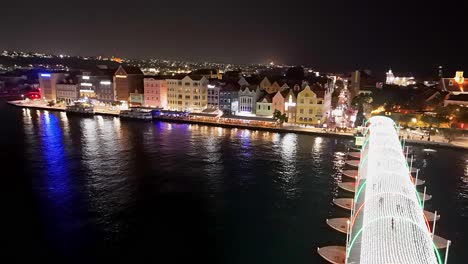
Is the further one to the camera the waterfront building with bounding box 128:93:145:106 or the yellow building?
the waterfront building with bounding box 128:93:145:106

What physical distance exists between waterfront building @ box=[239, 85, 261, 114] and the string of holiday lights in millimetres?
26650

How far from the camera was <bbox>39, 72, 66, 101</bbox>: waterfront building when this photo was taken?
2406 inches

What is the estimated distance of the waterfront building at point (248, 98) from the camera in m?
43.9

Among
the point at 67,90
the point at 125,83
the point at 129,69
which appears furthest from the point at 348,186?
the point at 67,90

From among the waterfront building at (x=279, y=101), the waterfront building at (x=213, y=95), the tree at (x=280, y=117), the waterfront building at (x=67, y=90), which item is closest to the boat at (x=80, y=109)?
the waterfront building at (x=67, y=90)

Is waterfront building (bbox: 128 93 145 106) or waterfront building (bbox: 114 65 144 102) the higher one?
waterfront building (bbox: 114 65 144 102)

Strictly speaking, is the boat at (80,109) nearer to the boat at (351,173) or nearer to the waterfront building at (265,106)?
the waterfront building at (265,106)

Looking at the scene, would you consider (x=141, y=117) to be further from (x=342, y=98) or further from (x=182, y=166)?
(x=342, y=98)

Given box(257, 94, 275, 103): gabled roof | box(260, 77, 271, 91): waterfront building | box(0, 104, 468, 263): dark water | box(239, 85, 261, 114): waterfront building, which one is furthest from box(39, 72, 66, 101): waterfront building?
box(257, 94, 275, 103): gabled roof

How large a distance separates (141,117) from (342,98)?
110 ft

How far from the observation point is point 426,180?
74.9ft

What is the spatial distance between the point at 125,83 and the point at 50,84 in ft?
52.3

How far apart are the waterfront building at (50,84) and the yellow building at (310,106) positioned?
42400mm

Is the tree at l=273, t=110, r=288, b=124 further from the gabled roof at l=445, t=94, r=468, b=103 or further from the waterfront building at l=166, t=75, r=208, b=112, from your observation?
the gabled roof at l=445, t=94, r=468, b=103
